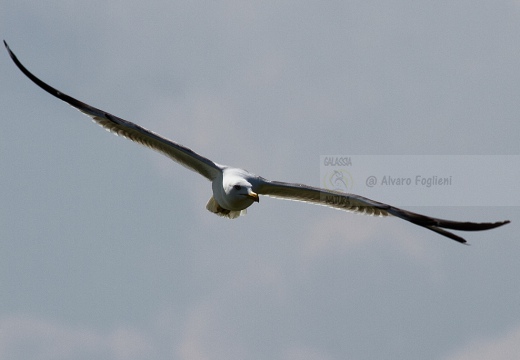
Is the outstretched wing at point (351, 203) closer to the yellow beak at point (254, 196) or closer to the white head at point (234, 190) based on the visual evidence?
the white head at point (234, 190)

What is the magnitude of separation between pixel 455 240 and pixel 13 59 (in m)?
10.7

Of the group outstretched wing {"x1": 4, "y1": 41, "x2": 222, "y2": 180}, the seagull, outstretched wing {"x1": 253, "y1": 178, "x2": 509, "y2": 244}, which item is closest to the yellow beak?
the seagull

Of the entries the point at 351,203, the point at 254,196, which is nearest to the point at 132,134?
the point at 254,196

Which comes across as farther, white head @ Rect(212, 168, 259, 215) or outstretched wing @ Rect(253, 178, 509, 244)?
white head @ Rect(212, 168, 259, 215)

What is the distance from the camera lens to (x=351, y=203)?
20938 mm

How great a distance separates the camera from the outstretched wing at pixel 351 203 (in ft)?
61.9

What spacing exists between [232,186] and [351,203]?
2768 mm

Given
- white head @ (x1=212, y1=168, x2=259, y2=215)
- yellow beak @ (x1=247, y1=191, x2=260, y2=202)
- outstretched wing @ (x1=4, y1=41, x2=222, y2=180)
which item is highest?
outstretched wing @ (x1=4, y1=41, x2=222, y2=180)

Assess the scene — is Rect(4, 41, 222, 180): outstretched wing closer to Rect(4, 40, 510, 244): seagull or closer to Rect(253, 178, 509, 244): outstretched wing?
Rect(4, 40, 510, 244): seagull

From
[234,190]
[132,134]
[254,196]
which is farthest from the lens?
[132,134]

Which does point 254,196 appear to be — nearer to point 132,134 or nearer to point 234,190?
point 234,190

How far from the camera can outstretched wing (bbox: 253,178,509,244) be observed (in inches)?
743

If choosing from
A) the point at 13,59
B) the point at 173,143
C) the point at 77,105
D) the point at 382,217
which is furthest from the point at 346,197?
the point at 13,59

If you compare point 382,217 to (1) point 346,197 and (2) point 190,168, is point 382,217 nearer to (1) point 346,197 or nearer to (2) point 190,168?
(1) point 346,197
